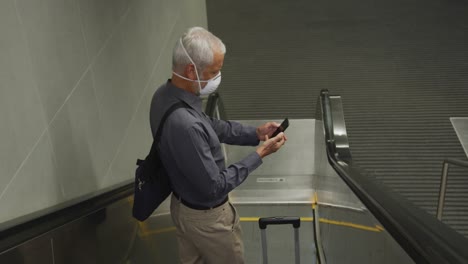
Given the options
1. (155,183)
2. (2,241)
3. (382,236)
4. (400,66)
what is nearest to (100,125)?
(155,183)

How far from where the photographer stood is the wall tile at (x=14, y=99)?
6.21 feet

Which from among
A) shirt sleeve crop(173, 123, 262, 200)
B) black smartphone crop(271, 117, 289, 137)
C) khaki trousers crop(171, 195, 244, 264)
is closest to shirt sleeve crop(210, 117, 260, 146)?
black smartphone crop(271, 117, 289, 137)

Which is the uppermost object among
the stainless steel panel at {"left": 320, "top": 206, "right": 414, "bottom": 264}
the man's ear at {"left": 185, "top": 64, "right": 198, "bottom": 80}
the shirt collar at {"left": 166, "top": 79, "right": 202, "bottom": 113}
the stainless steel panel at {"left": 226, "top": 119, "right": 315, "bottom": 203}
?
the man's ear at {"left": 185, "top": 64, "right": 198, "bottom": 80}

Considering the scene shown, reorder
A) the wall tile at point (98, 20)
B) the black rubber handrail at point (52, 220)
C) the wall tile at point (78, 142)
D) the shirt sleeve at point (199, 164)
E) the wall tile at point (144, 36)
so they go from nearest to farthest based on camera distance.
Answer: the black rubber handrail at point (52, 220), the shirt sleeve at point (199, 164), the wall tile at point (78, 142), the wall tile at point (98, 20), the wall tile at point (144, 36)

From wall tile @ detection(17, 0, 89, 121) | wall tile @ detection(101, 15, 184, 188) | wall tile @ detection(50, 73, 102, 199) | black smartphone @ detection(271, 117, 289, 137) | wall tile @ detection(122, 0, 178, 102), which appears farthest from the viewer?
wall tile @ detection(122, 0, 178, 102)

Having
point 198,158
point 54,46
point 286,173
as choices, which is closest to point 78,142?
point 54,46

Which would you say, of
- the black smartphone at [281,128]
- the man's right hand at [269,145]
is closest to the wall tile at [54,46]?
the man's right hand at [269,145]

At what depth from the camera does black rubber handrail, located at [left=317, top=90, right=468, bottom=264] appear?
136 cm

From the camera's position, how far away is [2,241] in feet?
5.14

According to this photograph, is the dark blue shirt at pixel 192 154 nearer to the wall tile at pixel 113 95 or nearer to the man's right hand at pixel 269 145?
the man's right hand at pixel 269 145

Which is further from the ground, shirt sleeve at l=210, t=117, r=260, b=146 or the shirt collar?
the shirt collar

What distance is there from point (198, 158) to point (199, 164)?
31 mm

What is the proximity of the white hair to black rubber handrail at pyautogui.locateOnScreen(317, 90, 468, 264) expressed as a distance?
100cm

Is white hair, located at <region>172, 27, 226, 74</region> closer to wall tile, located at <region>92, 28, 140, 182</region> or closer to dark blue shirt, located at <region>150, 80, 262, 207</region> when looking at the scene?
dark blue shirt, located at <region>150, 80, 262, 207</region>
